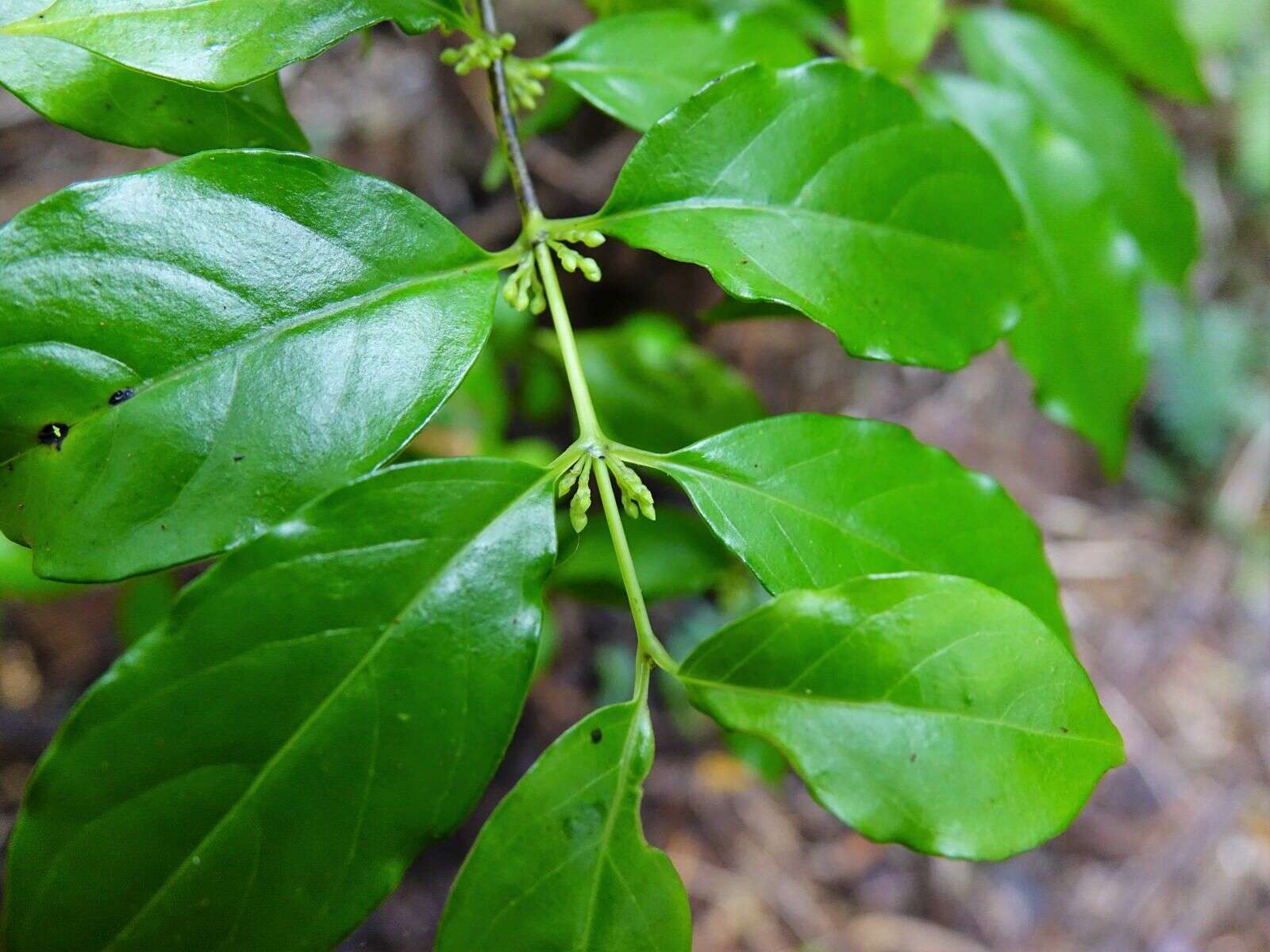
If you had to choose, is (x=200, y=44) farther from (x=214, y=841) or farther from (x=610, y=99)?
(x=214, y=841)

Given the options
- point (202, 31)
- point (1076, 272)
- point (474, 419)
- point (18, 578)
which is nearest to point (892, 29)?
point (1076, 272)

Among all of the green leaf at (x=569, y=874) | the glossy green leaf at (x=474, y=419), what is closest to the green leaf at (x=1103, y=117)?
the glossy green leaf at (x=474, y=419)

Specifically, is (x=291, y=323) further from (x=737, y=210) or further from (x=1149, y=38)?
(x=1149, y=38)

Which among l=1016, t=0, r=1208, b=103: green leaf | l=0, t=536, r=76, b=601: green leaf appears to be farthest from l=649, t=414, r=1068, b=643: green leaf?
l=0, t=536, r=76, b=601: green leaf

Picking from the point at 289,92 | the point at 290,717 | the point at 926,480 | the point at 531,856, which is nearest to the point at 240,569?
the point at 290,717

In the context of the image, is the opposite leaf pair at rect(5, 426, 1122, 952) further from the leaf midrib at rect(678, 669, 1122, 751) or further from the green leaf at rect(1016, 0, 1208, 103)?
the green leaf at rect(1016, 0, 1208, 103)

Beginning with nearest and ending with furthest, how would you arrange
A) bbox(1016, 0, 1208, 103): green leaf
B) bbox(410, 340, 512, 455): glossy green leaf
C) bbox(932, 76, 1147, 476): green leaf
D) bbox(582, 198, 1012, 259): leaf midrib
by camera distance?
1. bbox(582, 198, 1012, 259): leaf midrib
2. bbox(932, 76, 1147, 476): green leaf
3. bbox(1016, 0, 1208, 103): green leaf
4. bbox(410, 340, 512, 455): glossy green leaf

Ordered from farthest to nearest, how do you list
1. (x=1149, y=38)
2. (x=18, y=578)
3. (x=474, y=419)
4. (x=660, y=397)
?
(x=474, y=419) < (x=660, y=397) < (x=18, y=578) < (x=1149, y=38)
